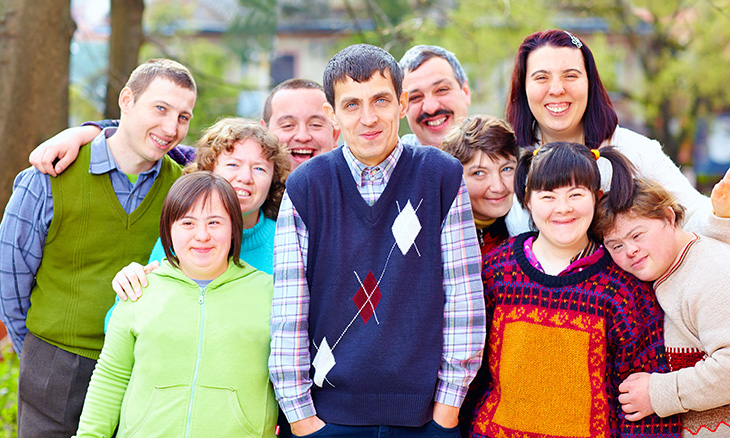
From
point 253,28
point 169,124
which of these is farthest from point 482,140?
point 253,28

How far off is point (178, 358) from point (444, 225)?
1.10m

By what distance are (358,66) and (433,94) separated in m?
1.52

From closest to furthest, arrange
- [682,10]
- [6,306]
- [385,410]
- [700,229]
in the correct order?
[385,410] → [700,229] → [6,306] → [682,10]

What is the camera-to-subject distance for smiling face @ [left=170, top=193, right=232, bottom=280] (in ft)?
8.44

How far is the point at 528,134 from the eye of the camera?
3.21 m

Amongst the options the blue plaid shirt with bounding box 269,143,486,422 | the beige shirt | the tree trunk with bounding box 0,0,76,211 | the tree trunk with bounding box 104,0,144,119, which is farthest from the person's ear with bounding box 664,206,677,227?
the tree trunk with bounding box 104,0,144,119

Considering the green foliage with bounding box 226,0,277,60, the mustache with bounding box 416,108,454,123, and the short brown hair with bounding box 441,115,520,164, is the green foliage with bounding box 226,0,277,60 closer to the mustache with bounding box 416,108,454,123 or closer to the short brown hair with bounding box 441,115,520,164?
the mustache with bounding box 416,108,454,123

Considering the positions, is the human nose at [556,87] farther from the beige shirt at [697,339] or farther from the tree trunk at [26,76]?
the tree trunk at [26,76]

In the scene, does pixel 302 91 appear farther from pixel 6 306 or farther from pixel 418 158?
pixel 6 306

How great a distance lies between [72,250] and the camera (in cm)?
300

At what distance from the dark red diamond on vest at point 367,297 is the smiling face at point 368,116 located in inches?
17.9

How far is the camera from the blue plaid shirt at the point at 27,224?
2996mm

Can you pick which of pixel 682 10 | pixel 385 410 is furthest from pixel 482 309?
pixel 682 10

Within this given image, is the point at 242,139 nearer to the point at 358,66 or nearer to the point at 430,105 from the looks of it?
the point at 358,66
